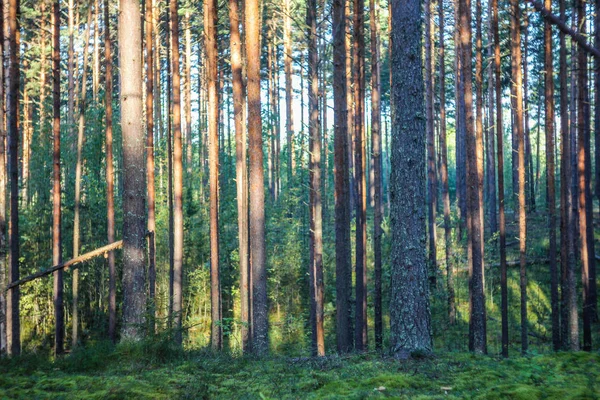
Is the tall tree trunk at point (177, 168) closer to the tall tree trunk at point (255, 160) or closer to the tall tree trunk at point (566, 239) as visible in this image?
the tall tree trunk at point (255, 160)

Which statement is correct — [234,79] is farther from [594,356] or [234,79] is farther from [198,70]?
[198,70]

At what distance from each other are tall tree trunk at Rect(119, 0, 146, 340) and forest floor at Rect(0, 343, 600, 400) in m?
0.87

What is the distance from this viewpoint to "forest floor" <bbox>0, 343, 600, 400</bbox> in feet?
16.4

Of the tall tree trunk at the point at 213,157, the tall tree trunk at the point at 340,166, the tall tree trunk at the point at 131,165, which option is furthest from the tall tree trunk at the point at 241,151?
the tall tree trunk at the point at 131,165

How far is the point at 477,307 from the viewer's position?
14.4 m

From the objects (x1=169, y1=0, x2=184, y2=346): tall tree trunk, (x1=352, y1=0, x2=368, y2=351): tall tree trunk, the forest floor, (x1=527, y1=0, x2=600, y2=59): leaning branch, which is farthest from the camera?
(x1=169, y1=0, x2=184, y2=346): tall tree trunk

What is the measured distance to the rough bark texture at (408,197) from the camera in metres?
7.29

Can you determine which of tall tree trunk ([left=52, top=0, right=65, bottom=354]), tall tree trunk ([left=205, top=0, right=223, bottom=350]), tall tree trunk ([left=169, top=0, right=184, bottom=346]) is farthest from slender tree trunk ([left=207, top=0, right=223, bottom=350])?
tall tree trunk ([left=52, top=0, right=65, bottom=354])

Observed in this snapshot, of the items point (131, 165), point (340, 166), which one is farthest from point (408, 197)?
point (340, 166)

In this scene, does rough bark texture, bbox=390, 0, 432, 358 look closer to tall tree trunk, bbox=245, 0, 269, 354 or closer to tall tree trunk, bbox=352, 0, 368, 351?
tall tree trunk, bbox=245, 0, 269, 354

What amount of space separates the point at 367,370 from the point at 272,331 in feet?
53.1

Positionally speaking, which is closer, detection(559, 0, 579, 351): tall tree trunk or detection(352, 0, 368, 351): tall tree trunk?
detection(559, 0, 579, 351): tall tree trunk

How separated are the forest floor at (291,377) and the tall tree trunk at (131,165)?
869 millimetres

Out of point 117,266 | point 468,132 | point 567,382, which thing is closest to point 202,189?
point 117,266
